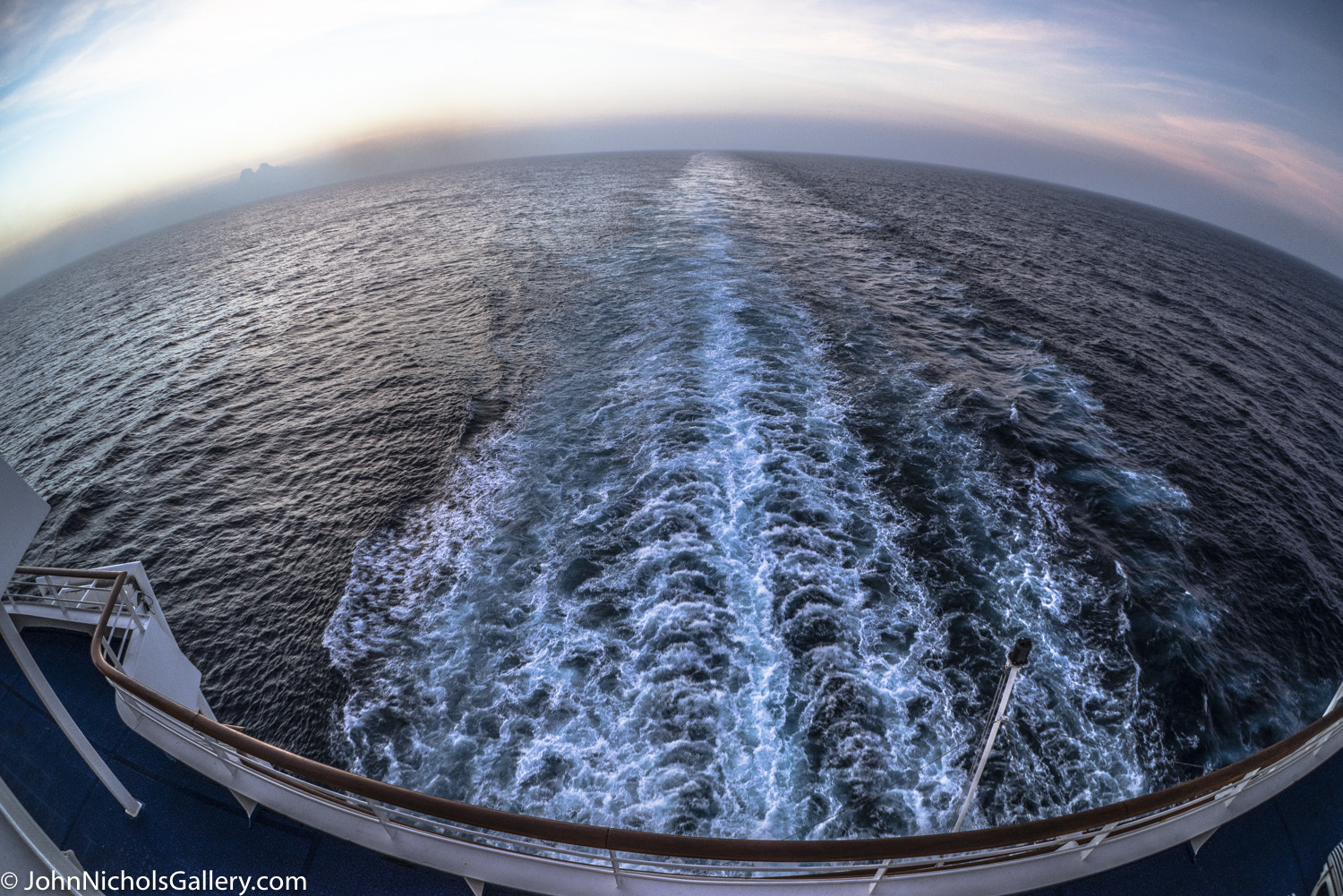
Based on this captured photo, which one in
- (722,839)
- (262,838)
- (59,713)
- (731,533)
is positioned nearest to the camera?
(722,839)

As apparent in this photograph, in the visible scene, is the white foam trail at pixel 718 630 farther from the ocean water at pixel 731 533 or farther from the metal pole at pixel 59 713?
the metal pole at pixel 59 713

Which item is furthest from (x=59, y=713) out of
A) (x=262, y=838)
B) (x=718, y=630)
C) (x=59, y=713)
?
(x=718, y=630)

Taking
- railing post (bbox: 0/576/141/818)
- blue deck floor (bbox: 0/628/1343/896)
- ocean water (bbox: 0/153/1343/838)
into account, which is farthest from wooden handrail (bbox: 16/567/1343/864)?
ocean water (bbox: 0/153/1343/838)

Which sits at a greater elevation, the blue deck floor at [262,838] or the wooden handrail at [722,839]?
the wooden handrail at [722,839]

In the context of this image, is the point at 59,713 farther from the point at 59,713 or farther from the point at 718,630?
the point at 718,630

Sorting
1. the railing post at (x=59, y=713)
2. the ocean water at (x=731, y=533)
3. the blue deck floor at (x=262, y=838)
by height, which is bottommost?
the ocean water at (x=731, y=533)

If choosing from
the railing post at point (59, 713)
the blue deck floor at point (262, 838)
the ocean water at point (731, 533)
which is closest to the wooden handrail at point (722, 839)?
the railing post at point (59, 713)

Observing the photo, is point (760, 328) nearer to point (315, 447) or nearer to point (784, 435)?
point (784, 435)
